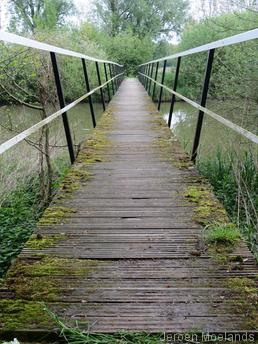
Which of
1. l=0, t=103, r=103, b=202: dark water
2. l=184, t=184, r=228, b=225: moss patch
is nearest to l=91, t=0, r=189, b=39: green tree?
l=0, t=103, r=103, b=202: dark water

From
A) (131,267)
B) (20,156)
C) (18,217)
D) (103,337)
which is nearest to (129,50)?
(20,156)

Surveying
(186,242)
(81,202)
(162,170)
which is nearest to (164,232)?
(186,242)

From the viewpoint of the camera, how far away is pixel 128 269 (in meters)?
1.67

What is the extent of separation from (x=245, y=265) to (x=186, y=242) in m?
0.32

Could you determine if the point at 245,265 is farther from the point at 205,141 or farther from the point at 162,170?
the point at 205,141

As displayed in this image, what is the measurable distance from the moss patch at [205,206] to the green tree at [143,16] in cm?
3203

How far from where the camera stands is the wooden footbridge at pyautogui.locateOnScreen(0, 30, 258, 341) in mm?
1359

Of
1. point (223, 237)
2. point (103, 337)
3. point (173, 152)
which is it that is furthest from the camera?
point (173, 152)

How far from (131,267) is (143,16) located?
37.3 m

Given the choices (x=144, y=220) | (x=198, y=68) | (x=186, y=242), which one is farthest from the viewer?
(x=198, y=68)

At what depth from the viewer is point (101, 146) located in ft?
13.2

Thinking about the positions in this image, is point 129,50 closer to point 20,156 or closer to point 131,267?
point 20,156

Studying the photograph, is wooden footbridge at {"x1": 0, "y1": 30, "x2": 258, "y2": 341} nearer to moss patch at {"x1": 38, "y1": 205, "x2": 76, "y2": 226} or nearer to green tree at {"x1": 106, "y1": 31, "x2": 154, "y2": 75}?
moss patch at {"x1": 38, "y1": 205, "x2": 76, "y2": 226}

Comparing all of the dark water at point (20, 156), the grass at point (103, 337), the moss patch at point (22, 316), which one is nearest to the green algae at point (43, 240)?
the moss patch at point (22, 316)
